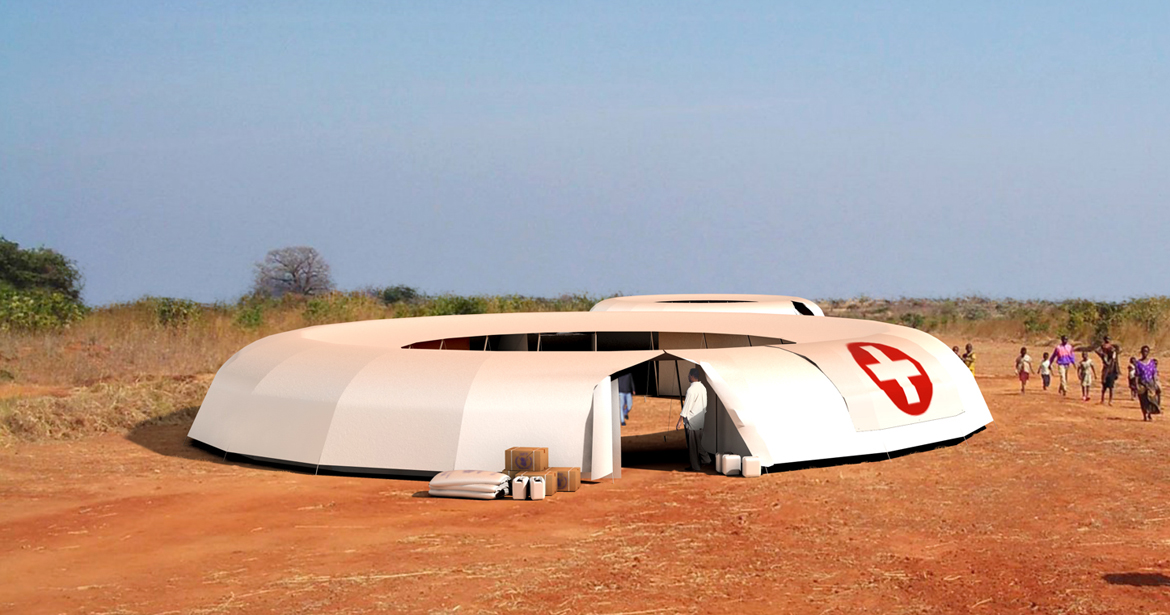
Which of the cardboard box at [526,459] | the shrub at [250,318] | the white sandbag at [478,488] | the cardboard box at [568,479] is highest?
the shrub at [250,318]

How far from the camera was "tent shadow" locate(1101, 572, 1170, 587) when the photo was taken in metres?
12.6

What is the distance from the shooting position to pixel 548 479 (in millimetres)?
17656

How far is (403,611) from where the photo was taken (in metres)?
11.9

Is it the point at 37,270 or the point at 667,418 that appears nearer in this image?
the point at 667,418

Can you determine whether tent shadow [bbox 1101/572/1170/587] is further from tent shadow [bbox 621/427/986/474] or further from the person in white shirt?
the person in white shirt

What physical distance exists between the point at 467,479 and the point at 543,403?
188 cm

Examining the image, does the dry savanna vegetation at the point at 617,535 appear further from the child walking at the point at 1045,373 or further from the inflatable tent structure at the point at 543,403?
the child walking at the point at 1045,373

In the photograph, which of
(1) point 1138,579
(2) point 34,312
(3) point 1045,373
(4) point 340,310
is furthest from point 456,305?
(1) point 1138,579

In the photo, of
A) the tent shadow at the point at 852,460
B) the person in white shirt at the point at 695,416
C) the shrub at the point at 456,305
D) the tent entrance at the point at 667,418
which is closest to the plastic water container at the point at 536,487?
the tent entrance at the point at 667,418

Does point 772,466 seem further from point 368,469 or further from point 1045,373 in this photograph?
point 1045,373

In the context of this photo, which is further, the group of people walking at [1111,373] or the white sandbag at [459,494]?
the group of people walking at [1111,373]

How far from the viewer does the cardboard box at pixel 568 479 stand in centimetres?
1798

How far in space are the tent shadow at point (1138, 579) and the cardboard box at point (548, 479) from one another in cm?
798

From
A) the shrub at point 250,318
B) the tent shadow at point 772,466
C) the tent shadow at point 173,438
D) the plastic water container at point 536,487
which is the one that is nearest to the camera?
the plastic water container at point 536,487
